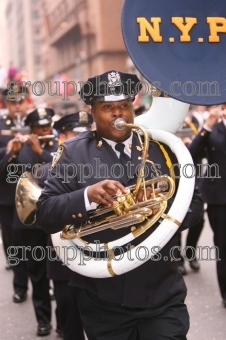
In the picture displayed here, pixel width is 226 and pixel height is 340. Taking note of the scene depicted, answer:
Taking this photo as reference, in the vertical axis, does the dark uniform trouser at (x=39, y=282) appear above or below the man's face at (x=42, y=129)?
below

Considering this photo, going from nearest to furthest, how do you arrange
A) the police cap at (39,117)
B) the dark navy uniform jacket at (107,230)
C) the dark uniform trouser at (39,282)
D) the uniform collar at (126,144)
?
the dark navy uniform jacket at (107,230), the uniform collar at (126,144), the dark uniform trouser at (39,282), the police cap at (39,117)

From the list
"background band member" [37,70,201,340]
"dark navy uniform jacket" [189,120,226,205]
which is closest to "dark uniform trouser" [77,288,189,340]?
"background band member" [37,70,201,340]

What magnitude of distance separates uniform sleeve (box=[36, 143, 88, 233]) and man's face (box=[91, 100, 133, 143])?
0.23 meters

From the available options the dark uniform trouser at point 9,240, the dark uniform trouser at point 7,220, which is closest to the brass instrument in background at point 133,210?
the dark uniform trouser at point 9,240

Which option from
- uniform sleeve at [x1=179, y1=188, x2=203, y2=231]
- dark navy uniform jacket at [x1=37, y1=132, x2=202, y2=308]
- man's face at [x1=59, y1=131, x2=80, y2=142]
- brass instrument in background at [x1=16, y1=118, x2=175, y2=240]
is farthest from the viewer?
man's face at [x1=59, y1=131, x2=80, y2=142]

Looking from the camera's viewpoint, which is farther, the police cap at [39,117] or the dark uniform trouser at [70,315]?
the police cap at [39,117]

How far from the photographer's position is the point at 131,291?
8.79ft

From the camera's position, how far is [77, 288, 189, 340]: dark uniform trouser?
264cm

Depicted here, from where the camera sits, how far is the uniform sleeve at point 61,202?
2588 millimetres

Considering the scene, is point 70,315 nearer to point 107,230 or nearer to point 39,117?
point 107,230

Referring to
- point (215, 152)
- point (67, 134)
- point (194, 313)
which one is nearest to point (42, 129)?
point (67, 134)

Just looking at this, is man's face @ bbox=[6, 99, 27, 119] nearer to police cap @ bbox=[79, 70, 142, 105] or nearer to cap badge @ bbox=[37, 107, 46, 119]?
cap badge @ bbox=[37, 107, 46, 119]

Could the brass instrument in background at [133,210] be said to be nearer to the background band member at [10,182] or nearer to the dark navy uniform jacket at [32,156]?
the dark navy uniform jacket at [32,156]

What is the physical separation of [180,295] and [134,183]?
60cm
